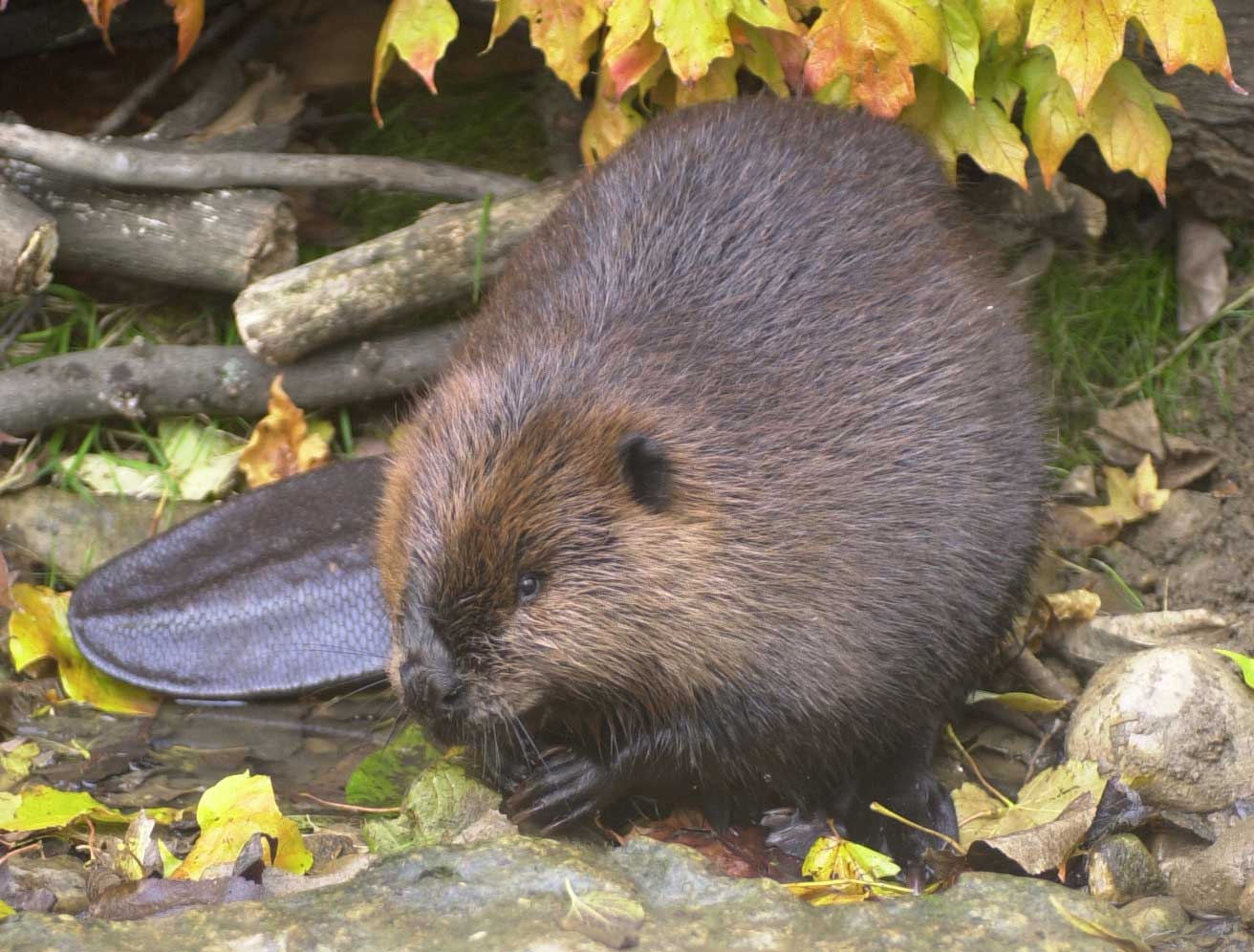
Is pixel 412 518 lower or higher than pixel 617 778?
higher

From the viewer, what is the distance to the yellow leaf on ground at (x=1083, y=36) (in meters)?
2.85

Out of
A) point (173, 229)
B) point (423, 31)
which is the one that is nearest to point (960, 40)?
point (423, 31)

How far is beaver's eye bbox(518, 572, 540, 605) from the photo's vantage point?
94.7 inches

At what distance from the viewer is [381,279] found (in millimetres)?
3580

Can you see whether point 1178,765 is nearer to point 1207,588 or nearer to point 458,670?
point 1207,588

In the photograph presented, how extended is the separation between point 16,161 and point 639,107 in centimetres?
143

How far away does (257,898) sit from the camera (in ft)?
7.22

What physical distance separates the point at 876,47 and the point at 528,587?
1.29m

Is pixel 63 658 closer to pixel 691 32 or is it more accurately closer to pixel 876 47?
pixel 691 32

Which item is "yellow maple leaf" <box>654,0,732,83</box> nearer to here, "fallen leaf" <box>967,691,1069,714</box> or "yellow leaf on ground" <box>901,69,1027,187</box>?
"yellow leaf on ground" <box>901,69,1027,187</box>

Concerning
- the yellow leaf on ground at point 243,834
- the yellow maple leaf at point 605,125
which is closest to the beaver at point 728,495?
the yellow leaf on ground at point 243,834

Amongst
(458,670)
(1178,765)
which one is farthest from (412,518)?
(1178,765)

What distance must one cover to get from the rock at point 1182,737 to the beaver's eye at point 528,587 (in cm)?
101

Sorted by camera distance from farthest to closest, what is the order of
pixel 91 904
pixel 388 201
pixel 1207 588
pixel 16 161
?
pixel 388 201, pixel 16 161, pixel 1207 588, pixel 91 904
